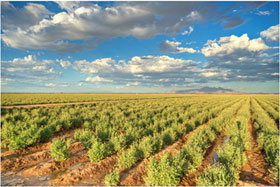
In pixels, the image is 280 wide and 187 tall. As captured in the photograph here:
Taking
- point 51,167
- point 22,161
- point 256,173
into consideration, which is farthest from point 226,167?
point 22,161

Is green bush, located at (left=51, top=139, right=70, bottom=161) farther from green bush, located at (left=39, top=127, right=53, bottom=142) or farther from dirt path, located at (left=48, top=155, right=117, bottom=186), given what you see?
green bush, located at (left=39, top=127, right=53, bottom=142)

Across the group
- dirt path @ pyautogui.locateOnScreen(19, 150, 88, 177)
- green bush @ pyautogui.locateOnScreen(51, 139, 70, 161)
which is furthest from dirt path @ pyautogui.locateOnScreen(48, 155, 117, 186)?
green bush @ pyautogui.locateOnScreen(51, 139, 70, 161)

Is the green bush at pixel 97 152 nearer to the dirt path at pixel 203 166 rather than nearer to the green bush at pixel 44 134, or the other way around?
the dirt path at pixel 203 166

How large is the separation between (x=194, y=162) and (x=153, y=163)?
1952 millimetres

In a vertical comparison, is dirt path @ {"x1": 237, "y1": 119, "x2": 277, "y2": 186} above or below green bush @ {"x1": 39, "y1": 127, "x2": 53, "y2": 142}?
below

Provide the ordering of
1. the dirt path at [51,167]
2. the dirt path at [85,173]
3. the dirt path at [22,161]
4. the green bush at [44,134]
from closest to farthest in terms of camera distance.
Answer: the dirt path at [85,173] < the dirt path at [51,167] < the dirt path at [22,161] < the green bush at [44,134]

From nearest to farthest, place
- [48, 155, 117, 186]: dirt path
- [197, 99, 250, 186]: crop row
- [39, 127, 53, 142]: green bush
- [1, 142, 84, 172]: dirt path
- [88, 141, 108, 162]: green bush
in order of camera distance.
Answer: [197, 99, 250, 186]: crop row → [48, 155, 117, 186]: dirt path → [1, 142, 84, 172]: dirt path → [88, 141, 108, 162]: green bush → [39, 127, 53, 142]: green bush

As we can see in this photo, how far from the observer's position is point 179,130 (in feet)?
34.9

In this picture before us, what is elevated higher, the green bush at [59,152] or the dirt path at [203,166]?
the green bush at [59,152]

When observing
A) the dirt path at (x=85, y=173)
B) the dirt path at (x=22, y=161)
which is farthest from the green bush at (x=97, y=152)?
the dirt path at (x=22, y=161)

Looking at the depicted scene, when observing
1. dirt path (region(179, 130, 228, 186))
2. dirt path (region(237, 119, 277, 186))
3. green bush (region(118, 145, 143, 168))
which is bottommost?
dirt path (region(237, 119, 277, 186))

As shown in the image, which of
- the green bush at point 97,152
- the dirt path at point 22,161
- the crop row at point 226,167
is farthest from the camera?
the green bush at point 97,152

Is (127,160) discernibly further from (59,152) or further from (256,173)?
(256,173)

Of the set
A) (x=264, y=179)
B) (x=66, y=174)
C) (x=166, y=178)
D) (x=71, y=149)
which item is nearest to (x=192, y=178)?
(x=166, y=178)
